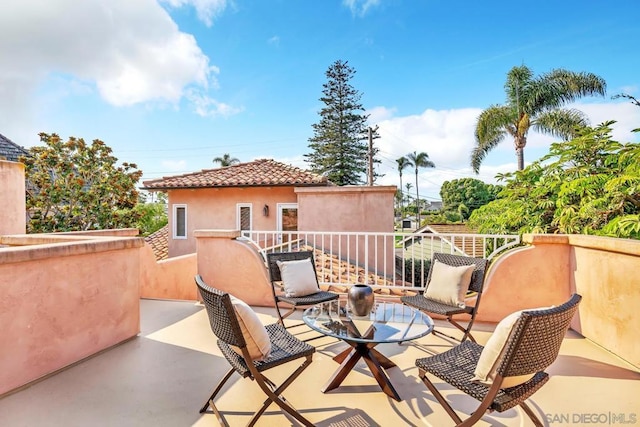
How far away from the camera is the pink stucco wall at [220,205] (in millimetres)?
9883

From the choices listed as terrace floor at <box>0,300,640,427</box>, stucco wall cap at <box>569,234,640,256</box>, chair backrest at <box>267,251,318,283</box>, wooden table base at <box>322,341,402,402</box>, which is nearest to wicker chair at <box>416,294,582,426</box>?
terrace floor at <box>0,300,640,427</box>

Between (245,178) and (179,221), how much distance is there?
296 centimetres

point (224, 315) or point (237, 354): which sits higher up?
point (224, 315)

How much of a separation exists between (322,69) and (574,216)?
2027 cm

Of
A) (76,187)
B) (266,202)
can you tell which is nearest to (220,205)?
(266,202)

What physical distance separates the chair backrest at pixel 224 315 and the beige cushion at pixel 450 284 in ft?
8.82

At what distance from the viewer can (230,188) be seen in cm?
1013

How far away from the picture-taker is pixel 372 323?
3.12 m

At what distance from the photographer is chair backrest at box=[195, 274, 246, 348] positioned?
2090 mm

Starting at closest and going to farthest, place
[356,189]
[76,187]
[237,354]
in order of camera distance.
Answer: [237,354]
[356,189]
[76,187]

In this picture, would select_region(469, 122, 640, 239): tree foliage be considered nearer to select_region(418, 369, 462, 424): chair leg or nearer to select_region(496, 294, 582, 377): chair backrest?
select_region(496, 294, 582, 377): chair backrest

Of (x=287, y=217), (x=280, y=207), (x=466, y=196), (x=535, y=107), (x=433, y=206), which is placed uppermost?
(x=535, y=107)

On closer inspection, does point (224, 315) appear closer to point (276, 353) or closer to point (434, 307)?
point (276, 353)

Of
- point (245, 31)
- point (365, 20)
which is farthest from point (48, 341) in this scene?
point (365, 20)
